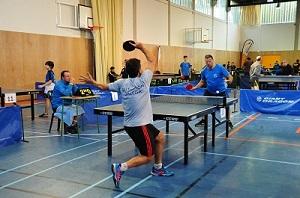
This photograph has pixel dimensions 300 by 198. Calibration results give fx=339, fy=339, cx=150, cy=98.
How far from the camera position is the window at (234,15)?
28781 millimetres

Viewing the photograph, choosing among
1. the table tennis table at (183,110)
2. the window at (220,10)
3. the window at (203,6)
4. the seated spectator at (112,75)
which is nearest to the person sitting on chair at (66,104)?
the table tennis table at (183,110)

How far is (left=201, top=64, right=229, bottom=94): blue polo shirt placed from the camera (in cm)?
718

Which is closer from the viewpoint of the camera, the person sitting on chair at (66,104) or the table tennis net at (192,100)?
the table tennis net at (192,100)

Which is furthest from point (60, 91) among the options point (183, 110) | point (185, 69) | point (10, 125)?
point (185, 69)

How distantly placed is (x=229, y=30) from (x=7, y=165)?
1037 inches

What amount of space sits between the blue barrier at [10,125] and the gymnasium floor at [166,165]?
23 cm

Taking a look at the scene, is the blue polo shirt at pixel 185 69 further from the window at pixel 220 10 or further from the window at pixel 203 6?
the window at pixel 220 10

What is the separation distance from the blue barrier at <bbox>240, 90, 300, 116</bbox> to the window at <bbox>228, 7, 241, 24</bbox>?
19745 mm

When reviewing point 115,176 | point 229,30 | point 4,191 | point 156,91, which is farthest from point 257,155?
point 229,30

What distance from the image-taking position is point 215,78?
23.8ft

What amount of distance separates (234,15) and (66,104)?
2500 cm

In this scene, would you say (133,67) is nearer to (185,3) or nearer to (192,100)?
(192,100)

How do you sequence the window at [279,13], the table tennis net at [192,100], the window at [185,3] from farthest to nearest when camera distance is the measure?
the window at [279,13], the window at [185,3], the table tennis net at [192,100]

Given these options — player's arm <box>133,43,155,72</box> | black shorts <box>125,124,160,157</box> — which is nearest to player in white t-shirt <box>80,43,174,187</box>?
black shorts <box>125,124,160,157</box>
